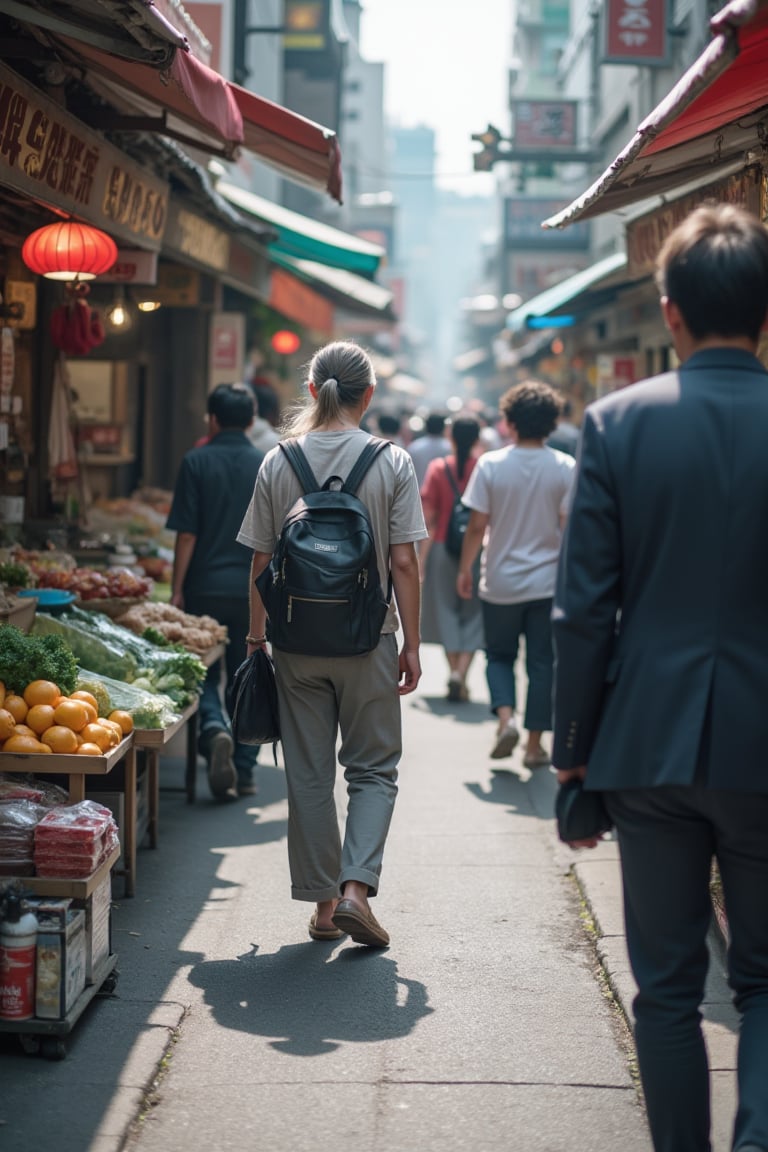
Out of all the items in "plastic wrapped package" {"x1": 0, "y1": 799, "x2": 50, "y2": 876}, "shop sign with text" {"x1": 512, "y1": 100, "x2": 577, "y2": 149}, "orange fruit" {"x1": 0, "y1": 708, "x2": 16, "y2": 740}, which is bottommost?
"plastic wrapped package" {"x1": 0, "y1": 799, "x2": 50, "y2": 876}

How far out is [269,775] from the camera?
8547mm

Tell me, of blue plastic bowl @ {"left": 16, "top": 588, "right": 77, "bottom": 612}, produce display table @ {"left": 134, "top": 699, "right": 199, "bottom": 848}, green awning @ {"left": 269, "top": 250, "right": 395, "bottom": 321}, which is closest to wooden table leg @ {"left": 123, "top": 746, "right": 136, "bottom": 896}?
produce display table @ {"left": 134, "top": 699, "right": 199, "bottom": 848}

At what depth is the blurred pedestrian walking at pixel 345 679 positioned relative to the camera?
205 inches

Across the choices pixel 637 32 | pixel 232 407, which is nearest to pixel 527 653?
pixel 232 407

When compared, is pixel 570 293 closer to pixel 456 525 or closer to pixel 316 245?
pixel 316 245

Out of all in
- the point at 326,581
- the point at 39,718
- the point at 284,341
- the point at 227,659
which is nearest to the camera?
the point at 326,581

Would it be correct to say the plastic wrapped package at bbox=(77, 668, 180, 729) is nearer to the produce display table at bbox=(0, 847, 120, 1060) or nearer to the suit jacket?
the produce display table at bbox=(0, 847, 120, 1060)

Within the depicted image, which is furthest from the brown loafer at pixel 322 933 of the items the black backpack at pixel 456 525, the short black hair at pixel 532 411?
the black backpack at pixel 456 525

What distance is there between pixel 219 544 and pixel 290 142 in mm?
2089

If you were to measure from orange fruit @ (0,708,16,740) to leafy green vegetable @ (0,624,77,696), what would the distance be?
0.28 m

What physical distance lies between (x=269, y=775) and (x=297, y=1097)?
4.52 metres

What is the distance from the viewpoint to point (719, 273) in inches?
123

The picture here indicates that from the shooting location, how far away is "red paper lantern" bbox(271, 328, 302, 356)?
742 inches

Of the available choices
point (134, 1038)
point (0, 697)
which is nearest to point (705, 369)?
point (134, 1038)
